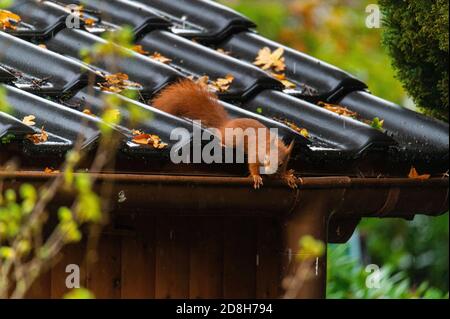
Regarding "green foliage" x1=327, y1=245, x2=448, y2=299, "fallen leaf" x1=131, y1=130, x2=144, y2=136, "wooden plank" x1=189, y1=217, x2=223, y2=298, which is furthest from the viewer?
"green foliage" x1=327, y1=245, x2=448, y2=299

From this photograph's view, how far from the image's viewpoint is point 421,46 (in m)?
5.30

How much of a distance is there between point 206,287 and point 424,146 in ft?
4.31

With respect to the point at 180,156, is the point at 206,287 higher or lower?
lower

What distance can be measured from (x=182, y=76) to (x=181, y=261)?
0.89 m

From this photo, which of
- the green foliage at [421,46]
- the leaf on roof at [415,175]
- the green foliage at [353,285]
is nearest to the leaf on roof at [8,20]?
the green foliage at [421,46]

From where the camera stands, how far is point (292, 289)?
479 centimetres

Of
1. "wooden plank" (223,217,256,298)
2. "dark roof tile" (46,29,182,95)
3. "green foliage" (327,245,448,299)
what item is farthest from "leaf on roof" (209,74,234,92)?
"green foliage" (327,245,448,299)

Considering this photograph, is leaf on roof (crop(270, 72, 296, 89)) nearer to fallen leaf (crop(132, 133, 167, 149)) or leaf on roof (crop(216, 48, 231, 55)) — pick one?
leaf on roof (crop(216, 48, 231, 55))

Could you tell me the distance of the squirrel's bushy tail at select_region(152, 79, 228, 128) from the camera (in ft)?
15.6

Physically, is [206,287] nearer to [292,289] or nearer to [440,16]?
[292,289]

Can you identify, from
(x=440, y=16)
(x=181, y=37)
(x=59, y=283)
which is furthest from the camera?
(x=181, y=37)
